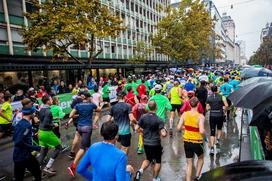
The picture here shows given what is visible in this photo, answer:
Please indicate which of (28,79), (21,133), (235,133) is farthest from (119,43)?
(21,133)

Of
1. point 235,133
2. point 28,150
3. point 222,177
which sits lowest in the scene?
point 235,133

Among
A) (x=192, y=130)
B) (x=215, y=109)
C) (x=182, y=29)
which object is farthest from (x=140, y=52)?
(x=192, y=130)

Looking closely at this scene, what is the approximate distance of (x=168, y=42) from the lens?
3472 cm

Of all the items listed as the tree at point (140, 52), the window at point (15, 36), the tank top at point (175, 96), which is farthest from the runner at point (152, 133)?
the tree at point (140, 52)

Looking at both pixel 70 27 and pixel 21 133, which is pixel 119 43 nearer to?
pixel 70 27

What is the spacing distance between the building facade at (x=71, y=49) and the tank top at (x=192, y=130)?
51.9 feet

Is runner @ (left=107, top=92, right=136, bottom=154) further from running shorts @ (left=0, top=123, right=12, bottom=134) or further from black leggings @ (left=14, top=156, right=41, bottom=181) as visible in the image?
running shorts @ (left=0, top=123, right=12, bottom=134)

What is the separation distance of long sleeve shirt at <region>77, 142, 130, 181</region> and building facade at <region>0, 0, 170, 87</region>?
1743cm

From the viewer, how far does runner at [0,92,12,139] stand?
8.60 metres

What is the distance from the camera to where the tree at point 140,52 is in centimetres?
3862

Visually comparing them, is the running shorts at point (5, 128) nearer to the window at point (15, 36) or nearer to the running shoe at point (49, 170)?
the running shoe at point (49, 170)

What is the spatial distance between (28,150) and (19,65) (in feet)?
56.0

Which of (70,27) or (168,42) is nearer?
(70,27)

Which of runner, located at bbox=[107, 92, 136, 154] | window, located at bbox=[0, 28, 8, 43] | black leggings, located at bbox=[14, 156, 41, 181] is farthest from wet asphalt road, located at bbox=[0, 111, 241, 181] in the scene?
window, located at bbox=[0, 28, 8, 43]
